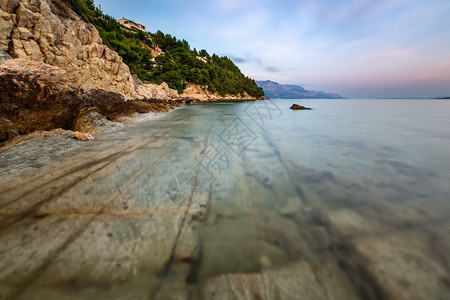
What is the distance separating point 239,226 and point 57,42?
50.4 ft

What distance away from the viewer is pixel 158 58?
128 feet

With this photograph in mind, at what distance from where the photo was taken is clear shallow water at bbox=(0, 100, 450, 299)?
127cm

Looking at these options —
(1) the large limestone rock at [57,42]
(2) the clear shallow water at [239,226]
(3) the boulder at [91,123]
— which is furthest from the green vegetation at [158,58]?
(2) the clear shallow water at [239,226]

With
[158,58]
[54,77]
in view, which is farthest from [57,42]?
[158,58]

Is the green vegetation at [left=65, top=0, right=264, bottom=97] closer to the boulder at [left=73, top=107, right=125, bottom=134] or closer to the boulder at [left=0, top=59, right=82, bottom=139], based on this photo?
the boulder at [left=0, top=59, right=82, bottom=139]

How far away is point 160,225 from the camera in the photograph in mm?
1799

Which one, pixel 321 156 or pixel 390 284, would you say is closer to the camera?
pixel 390 284

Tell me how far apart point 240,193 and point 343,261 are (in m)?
1.37

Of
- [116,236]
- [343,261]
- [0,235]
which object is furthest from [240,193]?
[0,235]

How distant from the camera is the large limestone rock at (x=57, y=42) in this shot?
8.45 m

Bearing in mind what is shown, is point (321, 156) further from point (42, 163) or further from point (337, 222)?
point (42, 163)

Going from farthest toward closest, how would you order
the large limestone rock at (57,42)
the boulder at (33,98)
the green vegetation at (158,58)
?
1. the green vegetation at (158,58)
2. the large limestone rock at (57,42)
3. the boulder at (33,98)

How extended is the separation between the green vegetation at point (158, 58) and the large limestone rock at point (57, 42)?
221 inches

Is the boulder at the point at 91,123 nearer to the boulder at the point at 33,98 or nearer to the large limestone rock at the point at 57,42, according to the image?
the boulder at the point at 33,98
